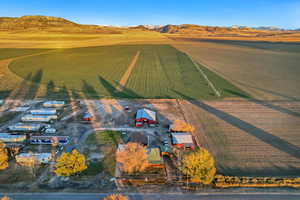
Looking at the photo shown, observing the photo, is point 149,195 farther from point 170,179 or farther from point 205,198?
point 205,198

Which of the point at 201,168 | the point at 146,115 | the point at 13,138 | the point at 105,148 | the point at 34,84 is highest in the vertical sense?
the point at 34,84

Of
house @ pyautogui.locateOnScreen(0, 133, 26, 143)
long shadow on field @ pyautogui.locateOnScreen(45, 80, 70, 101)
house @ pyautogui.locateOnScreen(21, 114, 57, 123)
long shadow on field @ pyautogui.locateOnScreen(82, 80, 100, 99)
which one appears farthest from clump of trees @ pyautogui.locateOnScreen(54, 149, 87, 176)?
long shadow on field @ pyautogui.locateOnScreen(45, 80, 70, 101)

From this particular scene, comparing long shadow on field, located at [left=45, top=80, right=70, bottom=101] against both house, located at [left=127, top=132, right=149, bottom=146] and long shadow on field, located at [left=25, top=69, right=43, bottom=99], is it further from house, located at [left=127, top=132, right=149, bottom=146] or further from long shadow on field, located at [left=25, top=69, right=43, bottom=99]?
house, located at [left=127, top=132, right=149, bottom=146]

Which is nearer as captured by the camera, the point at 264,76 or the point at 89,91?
the point at 89,91

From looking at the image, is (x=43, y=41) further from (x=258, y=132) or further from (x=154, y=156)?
(x=258, y=132)

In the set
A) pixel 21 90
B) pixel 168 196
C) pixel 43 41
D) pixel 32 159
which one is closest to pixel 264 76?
pixel 168 196

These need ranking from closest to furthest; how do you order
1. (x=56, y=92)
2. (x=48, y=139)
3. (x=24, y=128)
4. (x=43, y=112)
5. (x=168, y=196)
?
(x=168, y=196) → (x=48, y=139) → (x=24, y=128) → (x=43, y=112) → (x=56, y=92)

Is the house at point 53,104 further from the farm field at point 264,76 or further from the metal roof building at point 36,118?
the farm field at point 264,76
